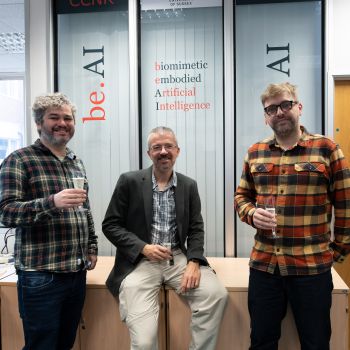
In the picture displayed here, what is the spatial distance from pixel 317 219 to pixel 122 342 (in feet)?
4.92

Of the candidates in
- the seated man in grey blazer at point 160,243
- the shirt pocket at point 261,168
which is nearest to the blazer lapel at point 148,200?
the seated man in grey blazer at point 160,243

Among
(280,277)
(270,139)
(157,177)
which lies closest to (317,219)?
(280,277)

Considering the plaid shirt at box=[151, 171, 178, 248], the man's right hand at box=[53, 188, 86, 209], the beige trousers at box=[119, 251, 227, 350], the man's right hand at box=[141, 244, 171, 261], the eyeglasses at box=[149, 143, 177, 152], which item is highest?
the eyeglasses at box=[149, 143, 177, 152]

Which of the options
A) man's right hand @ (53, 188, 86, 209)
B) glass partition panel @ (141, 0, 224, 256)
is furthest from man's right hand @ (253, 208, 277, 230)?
glass partition panel @ (141, 0, 224, 256)

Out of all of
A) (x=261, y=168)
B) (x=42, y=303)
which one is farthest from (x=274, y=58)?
(x=42, y=303)

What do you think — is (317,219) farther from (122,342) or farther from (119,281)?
(122,342)

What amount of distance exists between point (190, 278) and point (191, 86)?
180cm

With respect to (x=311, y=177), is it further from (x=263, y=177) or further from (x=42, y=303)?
(x=42, y=303)

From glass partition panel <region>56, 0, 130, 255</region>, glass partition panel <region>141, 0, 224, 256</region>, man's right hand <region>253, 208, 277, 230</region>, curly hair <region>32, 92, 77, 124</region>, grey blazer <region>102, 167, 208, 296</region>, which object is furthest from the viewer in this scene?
glass partition panel <region>56, 0, 130, 255</region>

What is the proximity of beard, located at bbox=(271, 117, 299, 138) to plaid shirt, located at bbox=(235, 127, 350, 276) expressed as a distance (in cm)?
7

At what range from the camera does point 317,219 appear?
1.78 metres

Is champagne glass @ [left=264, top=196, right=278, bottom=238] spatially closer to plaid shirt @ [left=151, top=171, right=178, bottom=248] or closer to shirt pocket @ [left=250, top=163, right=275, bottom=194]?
shirt pocket @ [left=250, top=163, right=275, bottom=194]

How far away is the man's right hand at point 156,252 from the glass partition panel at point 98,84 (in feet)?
4.38

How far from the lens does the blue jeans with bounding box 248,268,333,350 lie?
1753 mm
